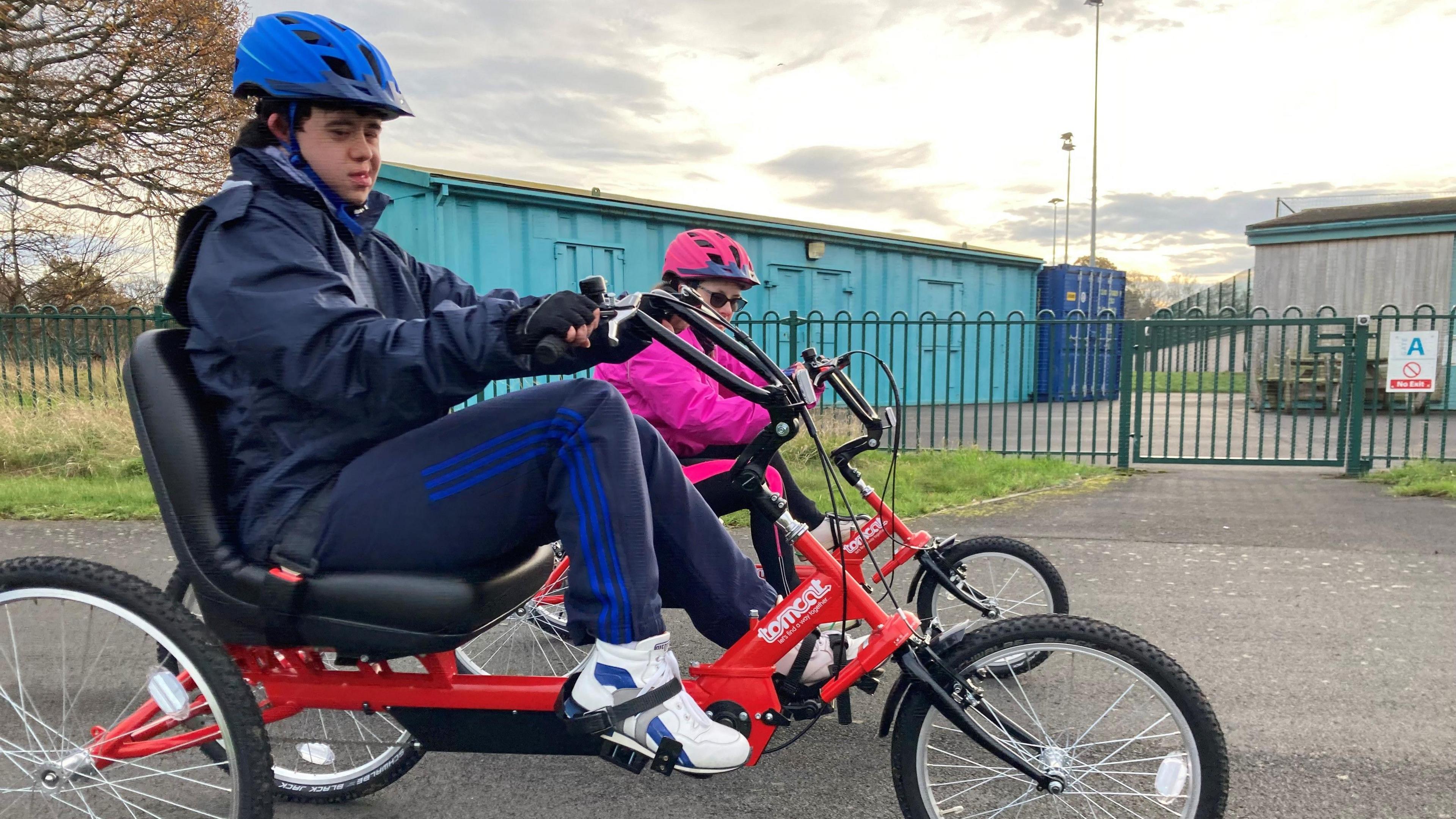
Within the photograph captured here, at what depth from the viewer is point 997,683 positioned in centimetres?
200

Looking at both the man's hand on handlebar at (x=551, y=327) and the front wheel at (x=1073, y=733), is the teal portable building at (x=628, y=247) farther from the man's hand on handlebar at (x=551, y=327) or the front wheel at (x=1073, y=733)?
the front wheel at (x=1073, y=733)

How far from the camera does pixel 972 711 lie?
1.98m

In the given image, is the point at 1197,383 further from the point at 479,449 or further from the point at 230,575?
the point at 230,575

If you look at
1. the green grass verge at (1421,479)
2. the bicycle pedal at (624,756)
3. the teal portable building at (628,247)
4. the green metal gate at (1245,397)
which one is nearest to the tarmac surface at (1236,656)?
the green grass verge at (1421,479)

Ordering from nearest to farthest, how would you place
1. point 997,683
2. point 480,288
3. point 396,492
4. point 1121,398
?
point 396,492, point 997,683, point 1121,398, point 480,288

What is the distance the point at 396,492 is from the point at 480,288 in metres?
9.72

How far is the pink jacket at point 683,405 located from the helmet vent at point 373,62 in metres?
1.15

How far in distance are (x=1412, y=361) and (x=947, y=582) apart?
25.6ft

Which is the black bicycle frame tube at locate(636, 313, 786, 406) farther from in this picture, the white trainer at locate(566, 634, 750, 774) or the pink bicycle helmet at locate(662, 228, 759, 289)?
the pink bicycle helmet at locate(662, 228, 759, 289)

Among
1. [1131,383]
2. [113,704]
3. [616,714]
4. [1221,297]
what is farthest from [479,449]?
[1221,297]

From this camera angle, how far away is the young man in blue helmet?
175cm

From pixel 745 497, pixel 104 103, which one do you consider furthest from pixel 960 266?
pixel 745 497

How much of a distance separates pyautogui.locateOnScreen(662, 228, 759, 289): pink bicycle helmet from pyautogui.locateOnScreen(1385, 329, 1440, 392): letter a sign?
25.3ft

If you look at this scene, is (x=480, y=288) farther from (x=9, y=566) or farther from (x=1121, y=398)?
(x=9, y=566)
